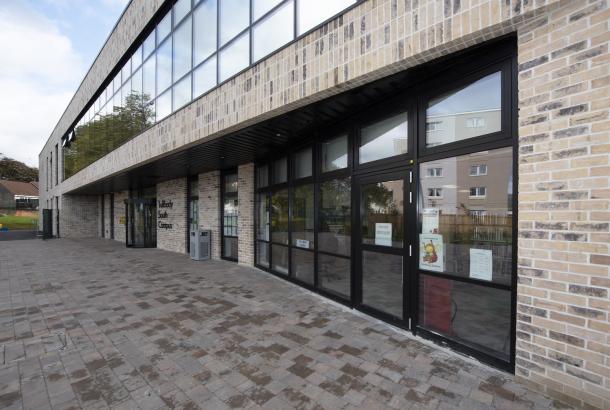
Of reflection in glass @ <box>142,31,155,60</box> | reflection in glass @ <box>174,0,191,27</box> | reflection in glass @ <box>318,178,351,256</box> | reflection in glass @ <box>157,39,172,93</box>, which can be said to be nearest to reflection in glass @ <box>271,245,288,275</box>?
reflection in glass @ <box>318,178,351,256</box>

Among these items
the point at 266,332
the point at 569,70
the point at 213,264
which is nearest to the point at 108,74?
the point at 213,264

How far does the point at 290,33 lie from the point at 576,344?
499 centimetres

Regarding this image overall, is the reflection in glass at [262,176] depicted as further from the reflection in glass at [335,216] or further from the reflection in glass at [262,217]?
the reflection in glass at [335,216]

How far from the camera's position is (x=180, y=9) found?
25.0 ft

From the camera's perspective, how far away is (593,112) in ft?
7.41

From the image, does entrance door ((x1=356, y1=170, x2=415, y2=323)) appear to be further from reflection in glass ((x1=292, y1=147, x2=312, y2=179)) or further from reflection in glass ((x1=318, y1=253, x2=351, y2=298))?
reflection in glass ((x1=292, y1=147, x2=312, y2=179))

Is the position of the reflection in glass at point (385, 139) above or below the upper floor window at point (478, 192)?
above

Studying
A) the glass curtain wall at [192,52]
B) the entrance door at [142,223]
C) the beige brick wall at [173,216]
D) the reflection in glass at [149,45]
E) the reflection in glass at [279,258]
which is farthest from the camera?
the entrance door at [142,223]

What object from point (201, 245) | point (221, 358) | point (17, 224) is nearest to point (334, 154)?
point (221, 358)

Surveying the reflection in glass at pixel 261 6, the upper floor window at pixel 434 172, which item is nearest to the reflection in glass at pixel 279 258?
the upper floor window at pixel 434 172

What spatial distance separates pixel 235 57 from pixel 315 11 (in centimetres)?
208

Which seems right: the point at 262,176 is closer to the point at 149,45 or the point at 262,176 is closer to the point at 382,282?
the point at 382,282

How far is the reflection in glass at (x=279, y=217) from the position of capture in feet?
23.6

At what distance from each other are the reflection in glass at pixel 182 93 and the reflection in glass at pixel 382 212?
5.07 metres
